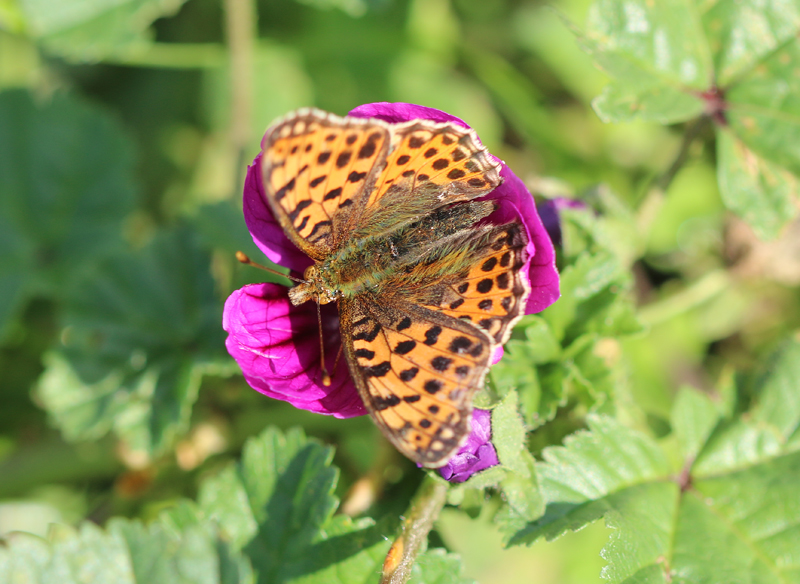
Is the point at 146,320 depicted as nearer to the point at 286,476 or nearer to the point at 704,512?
the point at 286,476

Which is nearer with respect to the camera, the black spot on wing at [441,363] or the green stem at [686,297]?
the black spot on wing at [441,363]

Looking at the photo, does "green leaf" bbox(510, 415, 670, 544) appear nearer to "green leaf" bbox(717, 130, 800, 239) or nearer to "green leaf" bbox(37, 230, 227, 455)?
"green leaf" bbox(717, 130, 800, 239)

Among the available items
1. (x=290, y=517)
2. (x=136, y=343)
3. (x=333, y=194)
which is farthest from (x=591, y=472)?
(x=136, y=343)

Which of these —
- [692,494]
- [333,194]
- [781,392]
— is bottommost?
[692,494]

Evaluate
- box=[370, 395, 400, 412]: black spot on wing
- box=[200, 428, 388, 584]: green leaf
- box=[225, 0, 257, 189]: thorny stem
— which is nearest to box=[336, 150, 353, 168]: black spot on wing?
box=[370, 395, 400, 412]: black spot on wing

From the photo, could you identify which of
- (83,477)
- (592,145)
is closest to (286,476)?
(83,477)

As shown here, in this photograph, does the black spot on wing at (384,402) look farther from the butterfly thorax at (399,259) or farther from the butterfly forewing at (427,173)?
the butterfly forewing at (427,173)

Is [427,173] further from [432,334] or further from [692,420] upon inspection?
[692,420]

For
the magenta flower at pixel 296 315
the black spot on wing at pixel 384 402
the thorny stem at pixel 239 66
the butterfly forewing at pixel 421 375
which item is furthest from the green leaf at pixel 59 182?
the black spot on wing at pixel 384 402
